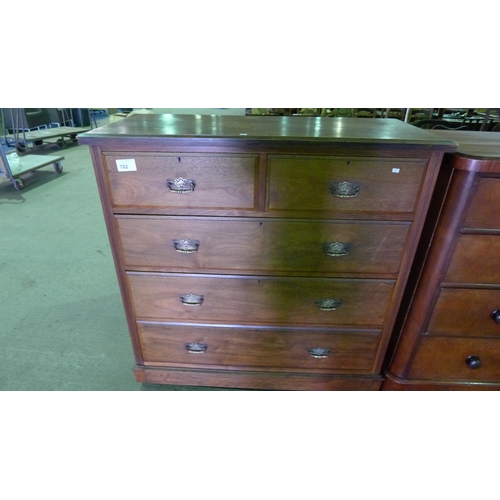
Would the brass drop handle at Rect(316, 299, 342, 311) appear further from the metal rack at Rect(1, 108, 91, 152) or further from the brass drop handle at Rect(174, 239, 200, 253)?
the metal rack at Rect(1, 108, 91, 152)

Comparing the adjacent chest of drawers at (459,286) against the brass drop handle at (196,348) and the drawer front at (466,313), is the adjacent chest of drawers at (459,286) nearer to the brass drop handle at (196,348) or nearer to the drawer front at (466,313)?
the drawer front at (466,313)

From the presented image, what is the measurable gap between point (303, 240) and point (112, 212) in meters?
0.65

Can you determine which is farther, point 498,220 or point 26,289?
point 26,289

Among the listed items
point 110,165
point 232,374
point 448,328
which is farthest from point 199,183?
point 448,328

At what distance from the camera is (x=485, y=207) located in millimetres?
979

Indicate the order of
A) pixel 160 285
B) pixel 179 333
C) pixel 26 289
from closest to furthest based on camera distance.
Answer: pixel 160 285 < pixel 179 333 < pixel 26 289

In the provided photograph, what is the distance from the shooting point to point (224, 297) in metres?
1.20

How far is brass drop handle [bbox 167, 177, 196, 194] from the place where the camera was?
0.99 meters

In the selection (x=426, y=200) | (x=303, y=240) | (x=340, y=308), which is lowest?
(x=340, y=308)

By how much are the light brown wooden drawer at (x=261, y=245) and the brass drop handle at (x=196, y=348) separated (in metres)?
0.37

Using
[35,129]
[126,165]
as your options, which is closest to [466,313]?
[126,165]

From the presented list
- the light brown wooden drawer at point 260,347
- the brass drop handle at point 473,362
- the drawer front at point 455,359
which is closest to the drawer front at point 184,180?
the light brown wooden drawer at point 260,347

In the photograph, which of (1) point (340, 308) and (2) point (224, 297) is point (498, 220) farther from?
(2) point (224, 297)

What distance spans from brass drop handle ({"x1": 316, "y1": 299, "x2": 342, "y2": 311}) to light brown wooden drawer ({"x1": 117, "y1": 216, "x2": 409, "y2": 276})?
123 mm
